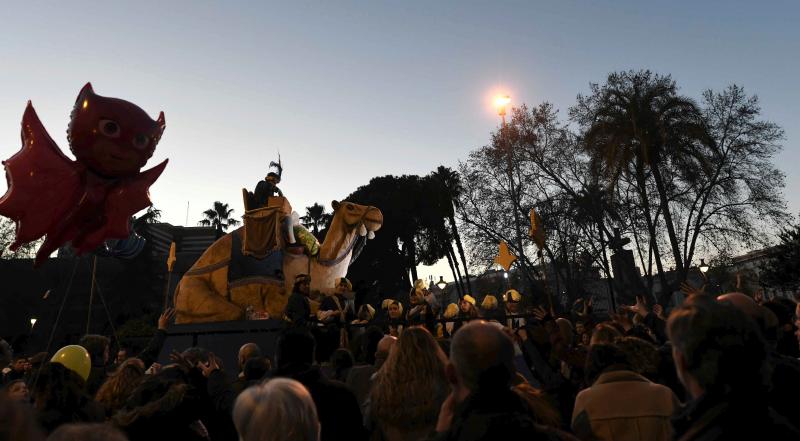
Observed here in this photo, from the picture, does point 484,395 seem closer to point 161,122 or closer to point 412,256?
point 161,122

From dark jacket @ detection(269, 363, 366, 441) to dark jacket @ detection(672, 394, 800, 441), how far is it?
2000mm

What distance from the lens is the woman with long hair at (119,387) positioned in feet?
11.6

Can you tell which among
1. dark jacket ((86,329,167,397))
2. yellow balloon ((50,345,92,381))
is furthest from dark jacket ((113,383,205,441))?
dark jacket ((86,329,167,397))

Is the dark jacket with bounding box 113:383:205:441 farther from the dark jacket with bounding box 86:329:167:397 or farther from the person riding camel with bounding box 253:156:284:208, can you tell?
the person riding camel with bounding box 253:156:284:208

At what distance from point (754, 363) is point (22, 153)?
6945 mm

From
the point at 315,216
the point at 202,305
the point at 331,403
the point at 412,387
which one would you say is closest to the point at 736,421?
the point at 412,387

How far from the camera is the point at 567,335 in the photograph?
4.77m

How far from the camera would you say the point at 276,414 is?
197cm

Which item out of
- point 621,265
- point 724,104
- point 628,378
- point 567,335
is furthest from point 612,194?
point 628,378

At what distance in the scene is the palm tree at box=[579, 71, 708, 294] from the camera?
78.6 feet

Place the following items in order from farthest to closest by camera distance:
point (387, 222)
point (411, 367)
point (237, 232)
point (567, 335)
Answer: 1. point (387, 222)
2. point (237, 232)
3. point (567, 335)
4. point (411, 367)

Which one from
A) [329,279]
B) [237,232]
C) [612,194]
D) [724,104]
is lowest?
[329,279]

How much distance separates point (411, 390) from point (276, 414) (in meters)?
1.14

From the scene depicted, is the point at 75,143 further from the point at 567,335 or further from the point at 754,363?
the point at 754,363
